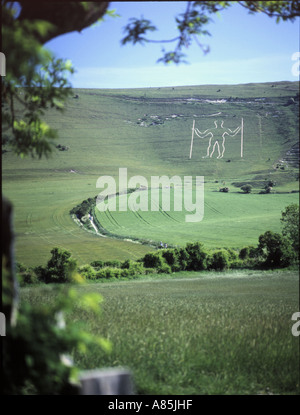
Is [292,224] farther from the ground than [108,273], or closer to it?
farther from the ground

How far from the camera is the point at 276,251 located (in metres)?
16.7

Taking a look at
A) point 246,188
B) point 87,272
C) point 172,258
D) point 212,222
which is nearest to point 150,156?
point 246,188

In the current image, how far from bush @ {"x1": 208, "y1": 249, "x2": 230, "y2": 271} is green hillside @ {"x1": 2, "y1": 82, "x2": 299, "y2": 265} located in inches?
154

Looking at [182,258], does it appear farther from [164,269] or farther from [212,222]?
[212,222]

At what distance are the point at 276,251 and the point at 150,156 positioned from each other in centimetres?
1025

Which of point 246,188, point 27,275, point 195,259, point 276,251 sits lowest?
point 195,259

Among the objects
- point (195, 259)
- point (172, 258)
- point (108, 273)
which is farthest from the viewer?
point (195, 259)

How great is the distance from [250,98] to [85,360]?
16980mm

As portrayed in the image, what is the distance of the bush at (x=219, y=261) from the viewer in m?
20.4

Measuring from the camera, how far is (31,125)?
2822 mm

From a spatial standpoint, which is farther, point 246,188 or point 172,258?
point 246,188

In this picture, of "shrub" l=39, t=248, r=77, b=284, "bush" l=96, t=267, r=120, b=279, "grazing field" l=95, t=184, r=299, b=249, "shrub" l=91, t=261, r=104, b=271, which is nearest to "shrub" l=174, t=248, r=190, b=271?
"bush" l=96, t=267, r=120, b=279

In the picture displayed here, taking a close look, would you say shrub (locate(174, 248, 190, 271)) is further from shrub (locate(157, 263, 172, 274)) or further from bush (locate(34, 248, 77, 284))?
bush (locate(34, 248, 77, 284))

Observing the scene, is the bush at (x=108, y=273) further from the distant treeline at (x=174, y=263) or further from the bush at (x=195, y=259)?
the bush at (x=195, y=259)
